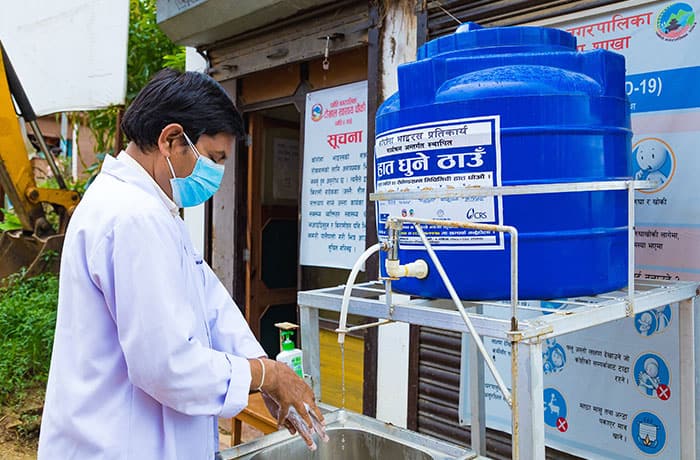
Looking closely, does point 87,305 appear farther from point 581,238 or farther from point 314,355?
point 581,238

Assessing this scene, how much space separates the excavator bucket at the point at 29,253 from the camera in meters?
6.69

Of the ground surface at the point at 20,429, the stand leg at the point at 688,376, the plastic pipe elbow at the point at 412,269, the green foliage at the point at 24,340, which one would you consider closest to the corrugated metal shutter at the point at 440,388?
the stand leg at the point at 688,376

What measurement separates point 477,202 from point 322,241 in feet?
7.81

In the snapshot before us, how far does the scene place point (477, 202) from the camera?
1.29 m

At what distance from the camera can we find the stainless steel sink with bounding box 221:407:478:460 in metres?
1.47

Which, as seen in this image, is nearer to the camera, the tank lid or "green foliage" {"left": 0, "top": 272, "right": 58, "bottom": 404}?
the tank lid

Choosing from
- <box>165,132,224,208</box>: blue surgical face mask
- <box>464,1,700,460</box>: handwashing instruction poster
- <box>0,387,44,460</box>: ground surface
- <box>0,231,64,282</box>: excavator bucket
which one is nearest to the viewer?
<box>165,132,224,208</box>: blue surgical face mask

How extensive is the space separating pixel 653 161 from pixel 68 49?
5.34 metres

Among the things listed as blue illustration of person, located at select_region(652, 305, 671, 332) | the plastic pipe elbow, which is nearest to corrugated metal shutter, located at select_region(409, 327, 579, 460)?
blue illustration of person, located at select_region(652, 305, 671, 332)

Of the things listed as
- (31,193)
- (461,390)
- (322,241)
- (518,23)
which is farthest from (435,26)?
(31,193)

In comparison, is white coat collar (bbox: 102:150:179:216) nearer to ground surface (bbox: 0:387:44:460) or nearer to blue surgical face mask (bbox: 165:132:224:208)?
blue surgical face mask (bbox: 165:132:224:208)

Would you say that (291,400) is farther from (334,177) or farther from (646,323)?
(334,177)

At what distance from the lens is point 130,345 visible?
1182mm

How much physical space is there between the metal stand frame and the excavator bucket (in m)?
5.97
